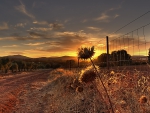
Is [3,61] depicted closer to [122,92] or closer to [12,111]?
[12,111]

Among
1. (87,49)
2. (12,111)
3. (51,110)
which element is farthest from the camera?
(12,111)

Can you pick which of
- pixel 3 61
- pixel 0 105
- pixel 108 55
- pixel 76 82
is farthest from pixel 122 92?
pixel 3 61

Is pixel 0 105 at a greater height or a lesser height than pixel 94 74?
lesser

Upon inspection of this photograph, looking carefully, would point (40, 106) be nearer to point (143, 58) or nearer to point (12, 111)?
point (12, 111)

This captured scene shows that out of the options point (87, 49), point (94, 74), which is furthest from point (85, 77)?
point (87, 49)

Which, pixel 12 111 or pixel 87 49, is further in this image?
pixel 12 111

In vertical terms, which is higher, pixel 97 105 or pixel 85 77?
pixel 85 77

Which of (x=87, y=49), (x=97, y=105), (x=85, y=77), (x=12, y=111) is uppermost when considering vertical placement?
(x=87, y=49)

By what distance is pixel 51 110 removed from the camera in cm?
888

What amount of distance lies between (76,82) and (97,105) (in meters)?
2.06

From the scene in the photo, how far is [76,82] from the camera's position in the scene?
29.8 ft

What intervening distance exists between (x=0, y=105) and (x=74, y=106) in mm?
3851

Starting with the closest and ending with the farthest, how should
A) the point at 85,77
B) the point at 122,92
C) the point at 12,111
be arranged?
the point at 85,77 < the point at 122,92 < the point at 12,111

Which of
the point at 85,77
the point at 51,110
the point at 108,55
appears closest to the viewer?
the point at 85,77
